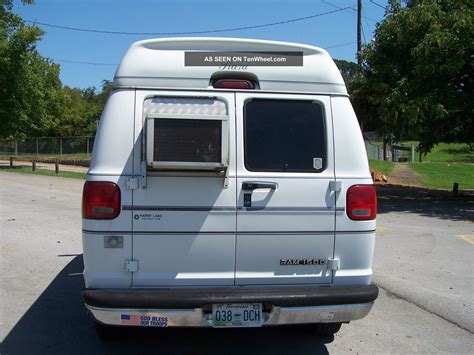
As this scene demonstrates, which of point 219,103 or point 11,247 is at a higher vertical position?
point 219,103

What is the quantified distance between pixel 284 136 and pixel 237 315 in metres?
1.36

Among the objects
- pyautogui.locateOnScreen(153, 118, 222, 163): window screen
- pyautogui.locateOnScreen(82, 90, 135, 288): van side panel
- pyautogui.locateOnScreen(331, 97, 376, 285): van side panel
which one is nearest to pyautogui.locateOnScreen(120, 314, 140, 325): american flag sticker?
pyautogui.locateOnScreen(82, 90, 135, 288): van side panel

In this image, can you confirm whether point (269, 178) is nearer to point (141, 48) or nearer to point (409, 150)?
point (141, 48)

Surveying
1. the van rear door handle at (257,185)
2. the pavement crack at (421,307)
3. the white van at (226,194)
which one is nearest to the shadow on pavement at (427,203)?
the pavement crack at (421,307)

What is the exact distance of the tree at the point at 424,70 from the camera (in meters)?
13.7

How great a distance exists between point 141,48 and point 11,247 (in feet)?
18.4

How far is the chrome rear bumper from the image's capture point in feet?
11.4

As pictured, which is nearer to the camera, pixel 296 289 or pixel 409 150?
pixel 296 289

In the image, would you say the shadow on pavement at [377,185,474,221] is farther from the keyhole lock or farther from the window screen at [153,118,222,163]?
the window screen at [153,118,222,163]

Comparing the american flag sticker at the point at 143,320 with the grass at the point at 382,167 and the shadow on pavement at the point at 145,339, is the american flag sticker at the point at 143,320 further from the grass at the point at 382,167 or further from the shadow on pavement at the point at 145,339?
the grass at the point at 382,167

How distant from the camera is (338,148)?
386cm

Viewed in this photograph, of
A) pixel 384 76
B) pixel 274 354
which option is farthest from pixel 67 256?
pixel 384 76

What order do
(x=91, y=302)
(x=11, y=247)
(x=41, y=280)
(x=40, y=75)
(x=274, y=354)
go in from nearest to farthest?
(x=91, y=302) → (x=274, y=354) → (x=41, y=280) → (x=11, y=247) → (x=40, y=75)

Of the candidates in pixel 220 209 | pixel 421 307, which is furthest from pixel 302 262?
pixel 421 307
